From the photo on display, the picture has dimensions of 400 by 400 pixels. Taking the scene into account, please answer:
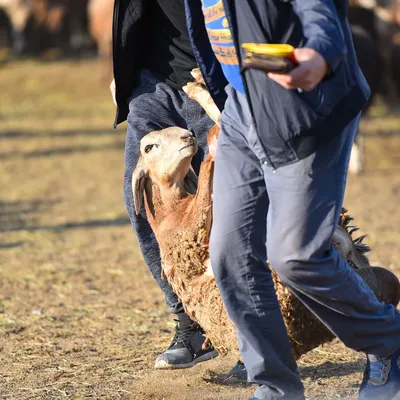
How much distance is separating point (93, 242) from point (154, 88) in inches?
Answer: 131

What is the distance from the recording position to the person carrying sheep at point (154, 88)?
12.3ft

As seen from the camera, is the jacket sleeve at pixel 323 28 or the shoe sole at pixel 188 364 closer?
the jacket sleeve at pixel 323 28

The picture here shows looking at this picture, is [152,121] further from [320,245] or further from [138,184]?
[320,245]

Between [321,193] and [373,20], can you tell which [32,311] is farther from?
[373,20]

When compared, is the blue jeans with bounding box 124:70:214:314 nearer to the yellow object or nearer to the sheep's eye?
the sheep's eye

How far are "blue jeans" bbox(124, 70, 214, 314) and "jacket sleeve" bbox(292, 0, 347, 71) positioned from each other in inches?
46.8

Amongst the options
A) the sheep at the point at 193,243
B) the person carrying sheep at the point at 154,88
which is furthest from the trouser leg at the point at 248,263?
the person carrying sheep at the point at 154,88

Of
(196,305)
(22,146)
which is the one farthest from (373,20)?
(196,305)

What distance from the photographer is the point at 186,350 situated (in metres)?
3.95

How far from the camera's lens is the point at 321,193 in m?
2.77

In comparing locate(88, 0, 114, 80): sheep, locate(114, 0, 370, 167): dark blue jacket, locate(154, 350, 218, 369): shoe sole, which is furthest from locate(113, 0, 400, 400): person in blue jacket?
locate(88, 0, 114, 80): sheep

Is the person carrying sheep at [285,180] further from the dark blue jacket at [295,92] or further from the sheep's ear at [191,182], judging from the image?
the sheep's ear at [191,182]

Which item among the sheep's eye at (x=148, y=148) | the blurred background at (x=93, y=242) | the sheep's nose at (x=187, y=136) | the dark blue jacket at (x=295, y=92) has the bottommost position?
the blurred background at (x=93, y=242)

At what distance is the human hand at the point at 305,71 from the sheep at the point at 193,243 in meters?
0.99
